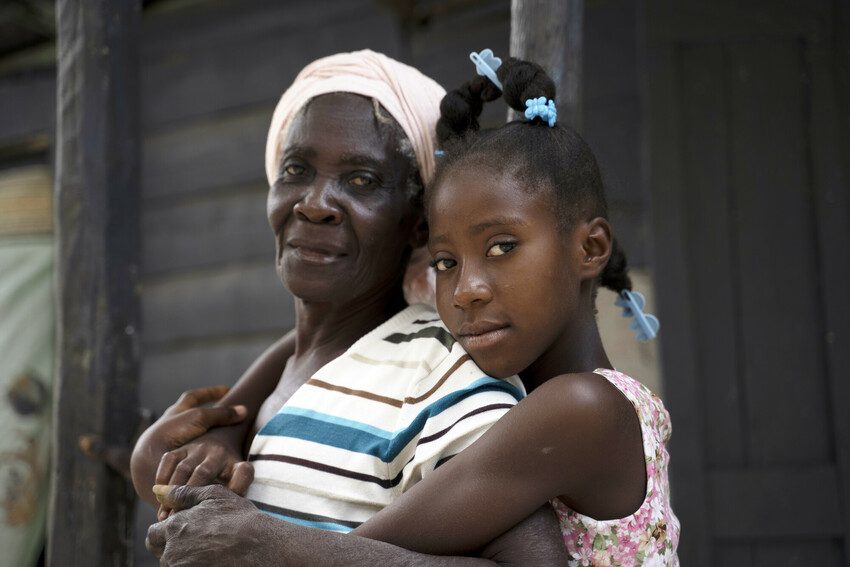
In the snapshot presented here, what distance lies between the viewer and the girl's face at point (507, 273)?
1.61 meters

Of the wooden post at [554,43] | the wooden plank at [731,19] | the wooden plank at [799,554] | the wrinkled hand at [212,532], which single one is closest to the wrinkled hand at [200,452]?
the wrinkled hand at [212,532]

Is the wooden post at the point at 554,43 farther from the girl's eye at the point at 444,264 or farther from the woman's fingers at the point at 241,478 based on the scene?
the woman's fingers at the point at 241,478

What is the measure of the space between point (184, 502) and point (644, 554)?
746mm

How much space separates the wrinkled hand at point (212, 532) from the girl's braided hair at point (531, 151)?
669 millimetres

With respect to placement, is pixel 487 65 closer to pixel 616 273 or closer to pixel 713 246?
pixel 616 273

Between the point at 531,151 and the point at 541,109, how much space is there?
9cm

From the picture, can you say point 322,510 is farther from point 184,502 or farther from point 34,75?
point 34,75

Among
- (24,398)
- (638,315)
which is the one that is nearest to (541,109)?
(638,315)

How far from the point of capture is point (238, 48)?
4.68m

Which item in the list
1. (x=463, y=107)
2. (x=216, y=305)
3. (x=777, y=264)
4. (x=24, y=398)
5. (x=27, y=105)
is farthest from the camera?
(x=27, y=105)

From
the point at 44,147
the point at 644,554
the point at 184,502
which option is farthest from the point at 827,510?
the point at 44,147

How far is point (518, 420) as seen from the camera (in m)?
1.45

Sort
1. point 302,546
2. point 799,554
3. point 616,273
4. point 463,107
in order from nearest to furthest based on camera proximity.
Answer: point 302,546 < point 463,107 < point 616,273 < point 799,554

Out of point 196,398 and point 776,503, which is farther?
point 776,503
